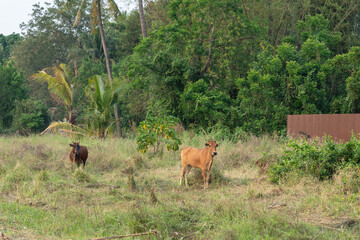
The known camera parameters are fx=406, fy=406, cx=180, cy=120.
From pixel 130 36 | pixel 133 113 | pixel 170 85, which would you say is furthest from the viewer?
pixel 130 36

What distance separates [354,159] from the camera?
886 cm

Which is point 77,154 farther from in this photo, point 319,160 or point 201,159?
point 319,160

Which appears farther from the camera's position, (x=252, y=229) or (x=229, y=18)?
(x=229, y=18)

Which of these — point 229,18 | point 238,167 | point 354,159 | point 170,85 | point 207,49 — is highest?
point 229,18

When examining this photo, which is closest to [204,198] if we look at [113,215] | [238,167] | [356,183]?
[113,215]

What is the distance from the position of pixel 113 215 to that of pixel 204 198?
2.22 metres

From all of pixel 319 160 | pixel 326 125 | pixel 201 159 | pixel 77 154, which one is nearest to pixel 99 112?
pixel 77 154

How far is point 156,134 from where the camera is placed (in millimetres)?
14180

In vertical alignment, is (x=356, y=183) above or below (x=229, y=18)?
below

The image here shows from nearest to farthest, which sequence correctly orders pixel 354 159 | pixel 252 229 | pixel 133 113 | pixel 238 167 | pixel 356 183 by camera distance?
pixel 252 229, pixel 356 183, pixel 354 159, pixel 238 167, pixel 133 113

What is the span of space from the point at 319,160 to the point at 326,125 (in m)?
6.81

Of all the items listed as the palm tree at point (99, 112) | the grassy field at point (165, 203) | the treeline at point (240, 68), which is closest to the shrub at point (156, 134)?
the grassy field at point (165, 203)

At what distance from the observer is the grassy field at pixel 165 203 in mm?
5848

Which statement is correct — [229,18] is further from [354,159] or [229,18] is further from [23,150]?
[354,159]
